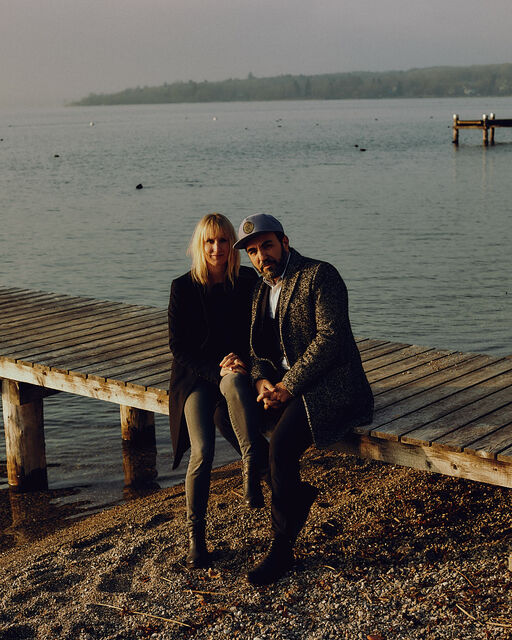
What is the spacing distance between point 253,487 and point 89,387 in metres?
2.51

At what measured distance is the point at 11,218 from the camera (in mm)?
33031

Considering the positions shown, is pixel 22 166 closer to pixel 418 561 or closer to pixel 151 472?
pixel 151 472

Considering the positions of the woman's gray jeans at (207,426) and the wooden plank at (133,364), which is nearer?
the woman's gray jeans at (207,426)

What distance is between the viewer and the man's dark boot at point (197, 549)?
17.6 ft

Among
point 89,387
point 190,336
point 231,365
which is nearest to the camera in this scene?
point 231,365

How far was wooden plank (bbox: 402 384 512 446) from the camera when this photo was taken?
536 cm

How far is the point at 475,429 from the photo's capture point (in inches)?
216

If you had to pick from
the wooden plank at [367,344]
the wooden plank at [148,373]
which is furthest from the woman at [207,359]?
the wooden plank at [367,344]

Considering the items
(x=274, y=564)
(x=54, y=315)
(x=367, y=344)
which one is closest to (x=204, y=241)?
(x=274, y=564)

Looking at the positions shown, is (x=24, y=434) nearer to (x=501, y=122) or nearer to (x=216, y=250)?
(x=216, y=250)

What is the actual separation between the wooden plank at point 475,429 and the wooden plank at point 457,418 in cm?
2

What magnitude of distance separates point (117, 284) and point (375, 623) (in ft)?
54.1

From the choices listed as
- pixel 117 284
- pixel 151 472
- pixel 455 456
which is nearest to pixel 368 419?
pixel 455 456

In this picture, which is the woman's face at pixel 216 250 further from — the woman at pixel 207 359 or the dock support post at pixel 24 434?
the dock support post at pixel 24 434
